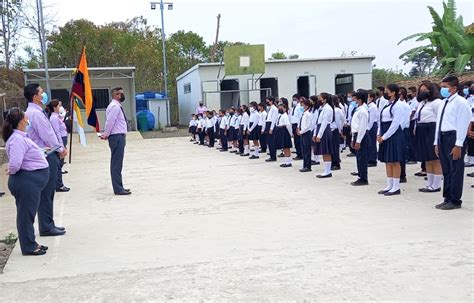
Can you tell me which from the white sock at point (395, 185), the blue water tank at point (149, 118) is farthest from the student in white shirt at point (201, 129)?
the white sock at point (395, 185)

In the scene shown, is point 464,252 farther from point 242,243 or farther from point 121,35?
point 121,35

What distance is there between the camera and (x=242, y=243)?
17.4 feet

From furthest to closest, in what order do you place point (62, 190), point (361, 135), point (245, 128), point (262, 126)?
point (245, 128) → point (262, 126) → point (62, 190) → point (361, 135)

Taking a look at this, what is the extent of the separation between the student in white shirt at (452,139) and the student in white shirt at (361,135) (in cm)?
164

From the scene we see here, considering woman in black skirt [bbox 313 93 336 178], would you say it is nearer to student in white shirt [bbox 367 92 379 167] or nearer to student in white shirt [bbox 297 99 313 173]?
student in white shirt [bbox 297 99 313 173]

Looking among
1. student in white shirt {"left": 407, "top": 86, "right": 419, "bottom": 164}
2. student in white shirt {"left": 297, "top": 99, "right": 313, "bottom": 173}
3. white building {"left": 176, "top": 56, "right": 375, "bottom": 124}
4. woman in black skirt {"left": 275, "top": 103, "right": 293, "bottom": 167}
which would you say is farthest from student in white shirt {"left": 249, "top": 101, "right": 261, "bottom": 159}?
white building {"left": 176, "top": 56, "right": 375, "bottom": 124}

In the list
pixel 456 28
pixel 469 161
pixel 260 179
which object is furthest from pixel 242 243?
pixel 456 28

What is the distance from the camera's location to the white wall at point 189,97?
25.5 meters

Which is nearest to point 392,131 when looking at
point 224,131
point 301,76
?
point 224,131

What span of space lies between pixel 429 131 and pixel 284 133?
4.42m

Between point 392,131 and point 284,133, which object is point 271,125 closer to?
Result: point 284,133

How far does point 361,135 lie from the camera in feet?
27.0

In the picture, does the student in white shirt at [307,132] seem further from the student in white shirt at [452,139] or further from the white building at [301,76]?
the white building at [301,76]

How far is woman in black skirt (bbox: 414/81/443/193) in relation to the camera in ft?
25.3
